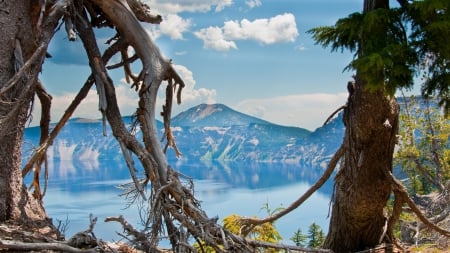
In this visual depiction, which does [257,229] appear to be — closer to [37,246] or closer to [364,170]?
[364,170]

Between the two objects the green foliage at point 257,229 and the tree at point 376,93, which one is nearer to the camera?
the tree at point 376,93

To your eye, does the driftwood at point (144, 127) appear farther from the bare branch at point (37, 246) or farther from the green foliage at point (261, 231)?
the green foliage at point (261, 231)

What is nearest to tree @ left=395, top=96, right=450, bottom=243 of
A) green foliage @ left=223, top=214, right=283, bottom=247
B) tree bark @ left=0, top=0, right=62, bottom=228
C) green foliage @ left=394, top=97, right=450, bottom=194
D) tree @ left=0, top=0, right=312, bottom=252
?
green foliage @ left=394, top=97, right=450, bottom=194

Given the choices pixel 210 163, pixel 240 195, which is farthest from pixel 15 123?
pixel 210 163

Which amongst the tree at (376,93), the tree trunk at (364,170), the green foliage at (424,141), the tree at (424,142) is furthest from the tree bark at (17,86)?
the green foliage at (424,141)

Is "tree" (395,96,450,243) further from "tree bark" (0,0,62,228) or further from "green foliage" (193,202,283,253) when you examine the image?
"tree bark" (0,0,62,228)

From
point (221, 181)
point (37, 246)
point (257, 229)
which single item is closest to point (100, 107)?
point (37, 246)

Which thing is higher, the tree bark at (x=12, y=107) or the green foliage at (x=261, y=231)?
the tree bark at (x=12, y=107)

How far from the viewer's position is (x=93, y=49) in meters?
4.93

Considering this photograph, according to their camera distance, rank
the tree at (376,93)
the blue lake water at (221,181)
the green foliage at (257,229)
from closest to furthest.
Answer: the tree at (376,93)
the green foliage at (257,229)
the blue lake water at (221,181)

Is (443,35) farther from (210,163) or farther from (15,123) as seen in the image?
(210,163)

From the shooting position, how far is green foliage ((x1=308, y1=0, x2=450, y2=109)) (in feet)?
12.4

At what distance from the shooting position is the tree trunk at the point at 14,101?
13.9 feet

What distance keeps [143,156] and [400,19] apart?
252 centimetres
